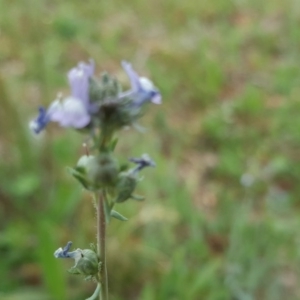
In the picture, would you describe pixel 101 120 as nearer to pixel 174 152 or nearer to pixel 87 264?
pixel 87 264

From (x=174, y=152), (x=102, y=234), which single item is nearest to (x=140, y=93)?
(x=102, y=234)

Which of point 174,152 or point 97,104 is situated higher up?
point 174,152

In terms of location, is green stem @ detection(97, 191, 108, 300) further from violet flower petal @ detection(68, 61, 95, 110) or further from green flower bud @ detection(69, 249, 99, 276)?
violet flower petal @ detection(68, 61, 95, 110)

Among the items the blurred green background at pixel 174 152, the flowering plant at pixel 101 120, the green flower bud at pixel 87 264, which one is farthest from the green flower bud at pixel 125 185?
the blurred green background at pixel 174 152

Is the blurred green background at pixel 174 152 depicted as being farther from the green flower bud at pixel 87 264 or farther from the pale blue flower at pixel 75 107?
the pale blue flower at pixel 75 107

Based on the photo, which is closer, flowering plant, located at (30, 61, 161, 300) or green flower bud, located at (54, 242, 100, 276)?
flowering plant, located at (30, 61, 161, 300)

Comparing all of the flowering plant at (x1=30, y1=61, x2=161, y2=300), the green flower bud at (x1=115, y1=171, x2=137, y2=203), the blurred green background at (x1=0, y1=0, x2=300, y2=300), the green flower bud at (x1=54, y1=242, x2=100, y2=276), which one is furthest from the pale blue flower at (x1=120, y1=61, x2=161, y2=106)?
the blurred green background at (x1=0, y1=0, x2=300, y2=300)
